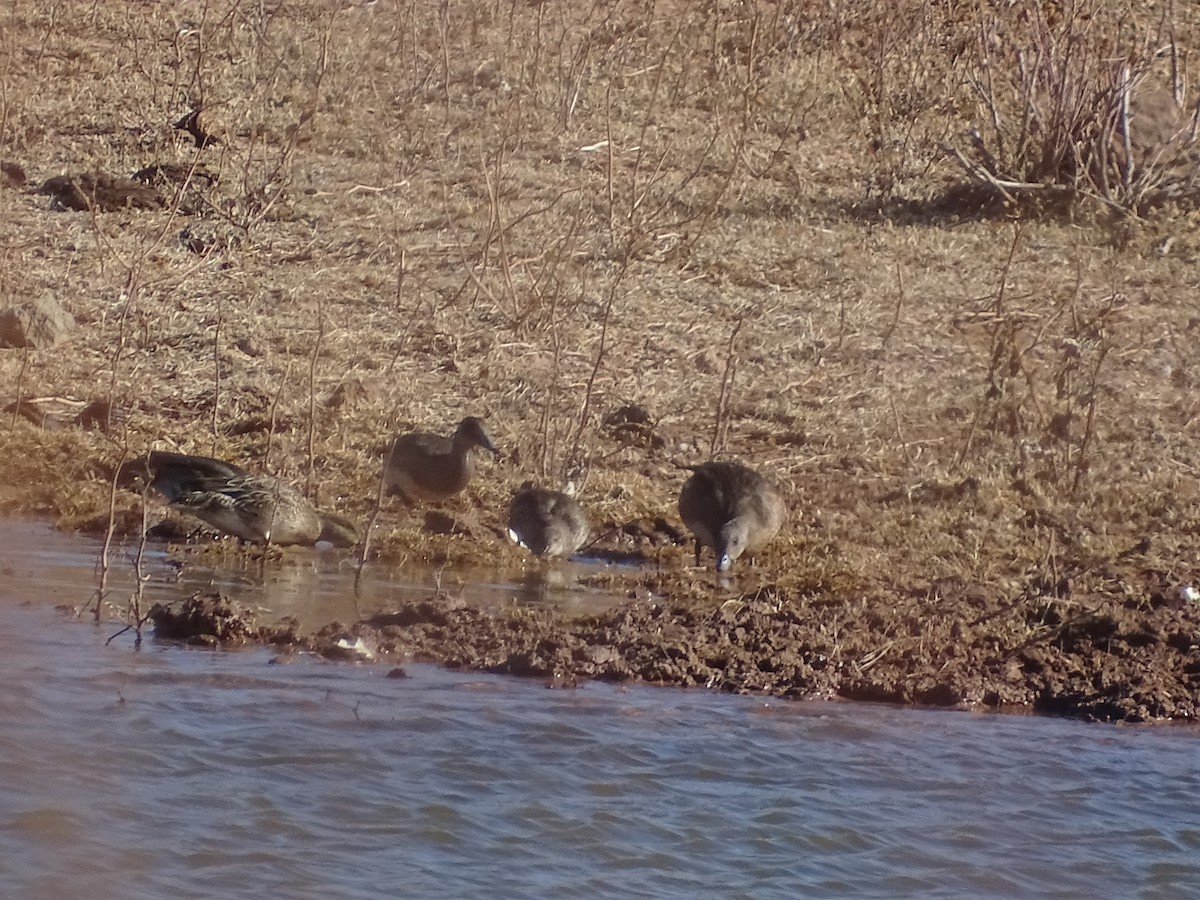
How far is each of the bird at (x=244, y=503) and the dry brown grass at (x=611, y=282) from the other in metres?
0.30

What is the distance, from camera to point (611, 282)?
12039 mm

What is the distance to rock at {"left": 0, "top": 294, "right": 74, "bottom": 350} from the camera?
1077 cm

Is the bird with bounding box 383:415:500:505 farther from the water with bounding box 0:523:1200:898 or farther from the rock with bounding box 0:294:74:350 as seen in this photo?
the rock with bounding box 0:294:74:350

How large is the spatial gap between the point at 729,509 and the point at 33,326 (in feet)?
15.4

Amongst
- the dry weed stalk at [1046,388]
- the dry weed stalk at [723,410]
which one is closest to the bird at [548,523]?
the dry weed stalk at [723,410]

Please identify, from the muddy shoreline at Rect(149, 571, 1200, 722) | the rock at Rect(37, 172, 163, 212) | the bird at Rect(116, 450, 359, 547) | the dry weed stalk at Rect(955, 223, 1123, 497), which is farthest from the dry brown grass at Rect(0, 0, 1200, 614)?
the muddy shoreline at Rect(149, 571, 1200, 722)

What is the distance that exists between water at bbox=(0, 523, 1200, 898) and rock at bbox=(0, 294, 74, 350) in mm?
4303

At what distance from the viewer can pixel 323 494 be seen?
30.0 ft

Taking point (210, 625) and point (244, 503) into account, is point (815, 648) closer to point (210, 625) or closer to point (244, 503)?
point (210, 625)

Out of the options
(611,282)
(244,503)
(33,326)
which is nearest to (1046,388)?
(611,282)

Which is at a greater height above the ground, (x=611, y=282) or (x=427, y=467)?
(x=611, y=282)

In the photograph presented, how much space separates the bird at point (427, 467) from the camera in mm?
8930

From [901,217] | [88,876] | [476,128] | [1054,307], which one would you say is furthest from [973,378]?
[88,876]

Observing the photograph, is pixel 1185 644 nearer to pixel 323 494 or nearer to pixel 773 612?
pixel 773 612
